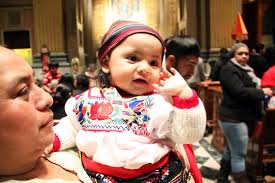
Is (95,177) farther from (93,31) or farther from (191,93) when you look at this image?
(93,31)

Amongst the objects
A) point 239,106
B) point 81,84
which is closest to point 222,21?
point 239,106

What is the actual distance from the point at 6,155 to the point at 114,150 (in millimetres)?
401

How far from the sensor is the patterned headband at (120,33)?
127 cm

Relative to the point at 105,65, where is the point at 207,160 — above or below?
below

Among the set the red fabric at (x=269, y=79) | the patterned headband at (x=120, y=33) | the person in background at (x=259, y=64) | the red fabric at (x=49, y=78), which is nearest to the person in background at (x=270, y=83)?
the red fabric at (x=269, y=79)

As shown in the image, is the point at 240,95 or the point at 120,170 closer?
the point at 120,170

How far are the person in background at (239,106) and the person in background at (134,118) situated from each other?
2548 mm

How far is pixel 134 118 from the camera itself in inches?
48.1

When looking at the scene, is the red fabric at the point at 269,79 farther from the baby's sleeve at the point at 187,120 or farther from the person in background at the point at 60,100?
the baby's sleeve at the point at 187,120

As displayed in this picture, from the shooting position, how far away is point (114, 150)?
1.14 m

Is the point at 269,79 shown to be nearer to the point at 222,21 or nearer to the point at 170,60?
the point at 170,60

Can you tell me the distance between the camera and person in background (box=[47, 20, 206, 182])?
1146mm

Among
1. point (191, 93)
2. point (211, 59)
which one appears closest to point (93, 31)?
point (211, 59)

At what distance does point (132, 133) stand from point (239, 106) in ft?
9.20
